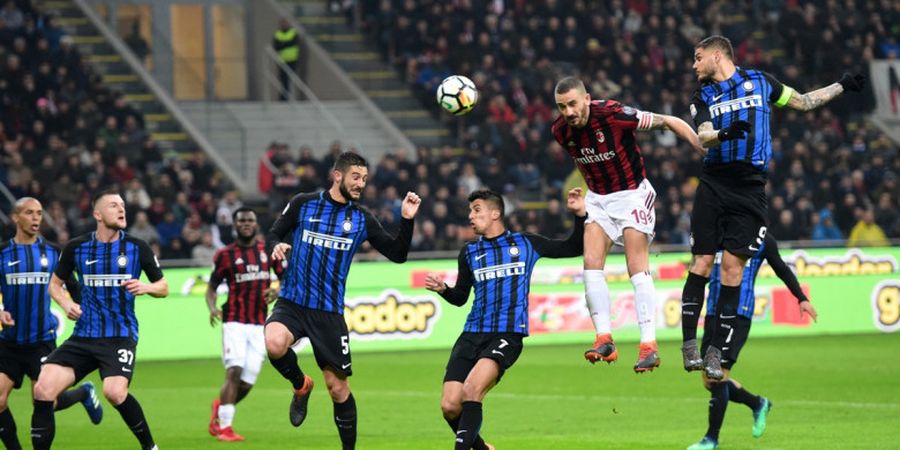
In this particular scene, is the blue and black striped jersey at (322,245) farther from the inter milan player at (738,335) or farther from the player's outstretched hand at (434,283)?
the inter milan player at (738,335)

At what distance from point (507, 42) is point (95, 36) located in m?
8.43

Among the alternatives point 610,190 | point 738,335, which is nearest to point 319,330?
point 610,190

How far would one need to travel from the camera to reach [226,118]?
30.0 metres

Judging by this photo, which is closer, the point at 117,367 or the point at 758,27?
the point at 117,367

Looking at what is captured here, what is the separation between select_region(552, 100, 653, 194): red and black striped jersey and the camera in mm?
10516

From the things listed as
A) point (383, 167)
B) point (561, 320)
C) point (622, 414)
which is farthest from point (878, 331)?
point (622, 414)

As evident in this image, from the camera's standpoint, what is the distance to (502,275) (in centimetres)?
1121

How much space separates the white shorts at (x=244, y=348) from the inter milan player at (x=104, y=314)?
2.59 meters

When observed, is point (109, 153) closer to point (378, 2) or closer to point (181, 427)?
point (378, 2)

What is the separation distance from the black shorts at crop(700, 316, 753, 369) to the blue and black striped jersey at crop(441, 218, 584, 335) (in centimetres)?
139

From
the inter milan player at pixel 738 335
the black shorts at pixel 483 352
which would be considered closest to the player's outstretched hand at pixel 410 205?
the black shorts at pixel 483 352

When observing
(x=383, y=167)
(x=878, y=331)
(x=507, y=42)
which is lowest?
(x=878, y=331)

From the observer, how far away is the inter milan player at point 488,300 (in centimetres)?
1089

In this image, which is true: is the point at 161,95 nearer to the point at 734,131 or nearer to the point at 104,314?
the point at 104,314
